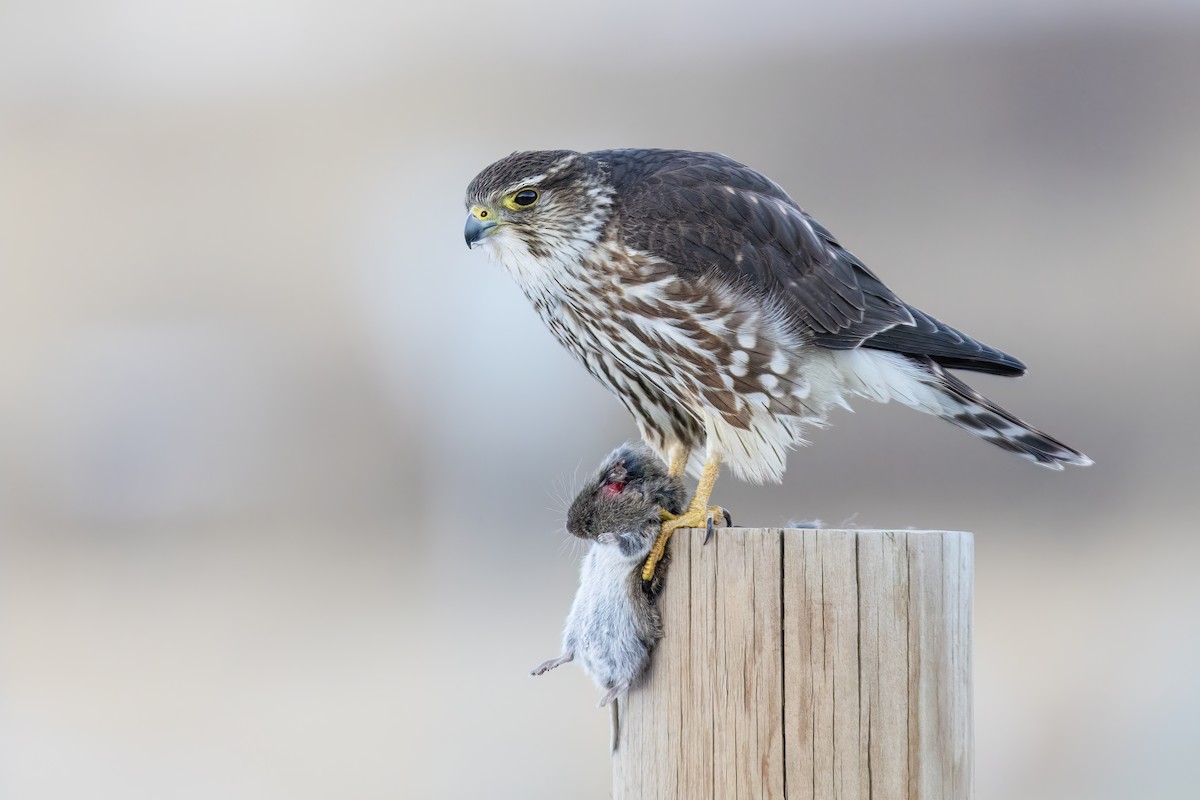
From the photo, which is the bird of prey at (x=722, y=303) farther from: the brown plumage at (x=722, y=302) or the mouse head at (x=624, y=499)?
the mouse head at (x=624, y=499)

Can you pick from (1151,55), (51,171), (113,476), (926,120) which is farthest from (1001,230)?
(51,171)

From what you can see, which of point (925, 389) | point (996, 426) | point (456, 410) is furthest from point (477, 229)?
point (456, 410)

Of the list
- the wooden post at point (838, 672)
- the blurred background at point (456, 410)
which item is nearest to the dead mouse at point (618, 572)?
the wooden post at point (838, 672)

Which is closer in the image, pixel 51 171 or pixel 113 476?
pixel 113 476

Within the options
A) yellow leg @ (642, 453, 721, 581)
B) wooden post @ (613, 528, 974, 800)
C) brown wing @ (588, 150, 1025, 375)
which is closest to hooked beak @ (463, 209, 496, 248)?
brown wing @ (588, 150, 1025, 375)

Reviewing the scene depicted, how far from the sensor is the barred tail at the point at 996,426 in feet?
10.2

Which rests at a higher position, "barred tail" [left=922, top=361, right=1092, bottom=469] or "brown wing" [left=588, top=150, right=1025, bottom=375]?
"brown wing" [left=588, top=150, right=1025, bottom=375]

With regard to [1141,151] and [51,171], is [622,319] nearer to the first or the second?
[1141,151]

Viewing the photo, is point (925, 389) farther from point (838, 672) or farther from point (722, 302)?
point (838, 672)

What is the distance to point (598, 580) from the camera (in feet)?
8.45

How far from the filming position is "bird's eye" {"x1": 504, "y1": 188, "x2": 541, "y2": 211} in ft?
10.6

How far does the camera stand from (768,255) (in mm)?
3133

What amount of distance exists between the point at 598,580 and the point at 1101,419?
18.4 feet

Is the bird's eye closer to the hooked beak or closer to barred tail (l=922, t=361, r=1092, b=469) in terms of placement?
the hooked beak
